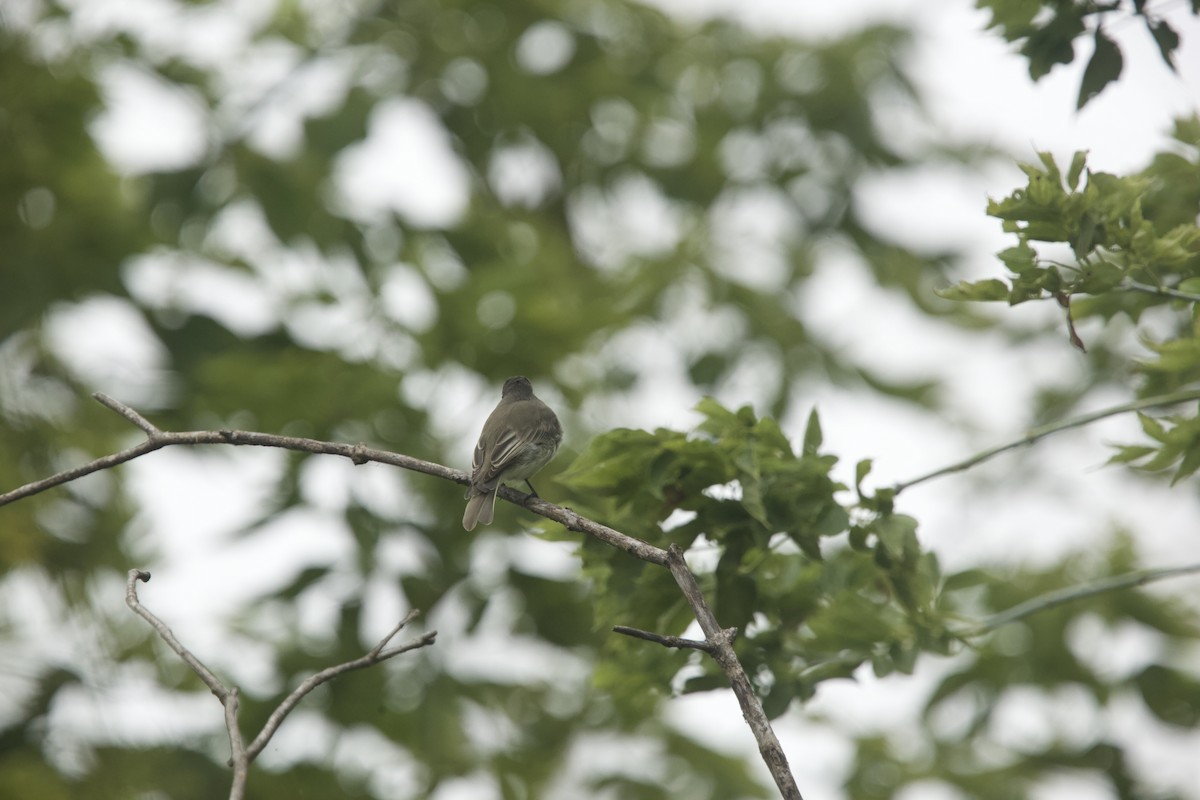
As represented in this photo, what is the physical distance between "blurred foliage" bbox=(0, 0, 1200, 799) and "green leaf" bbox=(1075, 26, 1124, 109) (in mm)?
17

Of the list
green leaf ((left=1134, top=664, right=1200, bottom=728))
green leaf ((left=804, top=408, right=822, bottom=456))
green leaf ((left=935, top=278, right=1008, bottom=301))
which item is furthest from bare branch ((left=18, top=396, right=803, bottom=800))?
green leaf ((left=1134, top=664, right=1200, bottom=728))

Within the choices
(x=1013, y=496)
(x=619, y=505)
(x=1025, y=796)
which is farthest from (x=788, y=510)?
(x=1013, y=496)

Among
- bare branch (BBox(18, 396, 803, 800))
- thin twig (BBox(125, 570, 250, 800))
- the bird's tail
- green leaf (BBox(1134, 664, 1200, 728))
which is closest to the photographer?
thin twig (BBox(125, 570, 250, 800))

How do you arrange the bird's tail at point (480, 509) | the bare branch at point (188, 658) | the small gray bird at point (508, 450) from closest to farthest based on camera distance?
the bare branch at point (188, 658), the bird's tail at point (480, 509), the small gray bird at point (508, 450)

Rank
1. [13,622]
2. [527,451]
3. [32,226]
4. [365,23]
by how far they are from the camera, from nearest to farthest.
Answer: [527,451]
[13,622]
[32,226]
[365,23]

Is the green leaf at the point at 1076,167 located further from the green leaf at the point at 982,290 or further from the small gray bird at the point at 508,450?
the small gray bird at the point at 508,450

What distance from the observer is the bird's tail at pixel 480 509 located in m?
Result: 5.30

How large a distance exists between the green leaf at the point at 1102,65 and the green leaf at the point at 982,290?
1.07m

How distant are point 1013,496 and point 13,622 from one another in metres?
8.74

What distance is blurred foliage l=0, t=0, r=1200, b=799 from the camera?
3.91 meters

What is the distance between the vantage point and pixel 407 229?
1012 centimetres

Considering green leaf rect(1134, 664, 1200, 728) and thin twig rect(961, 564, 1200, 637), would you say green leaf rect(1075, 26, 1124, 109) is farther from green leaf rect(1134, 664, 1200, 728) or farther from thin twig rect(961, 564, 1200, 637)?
green leaf rect(1134, 664, 1200, 728)

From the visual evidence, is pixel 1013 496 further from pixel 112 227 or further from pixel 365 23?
pixel 112 227

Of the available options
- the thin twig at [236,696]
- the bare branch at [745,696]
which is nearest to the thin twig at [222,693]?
the thin twig at [236,696]
